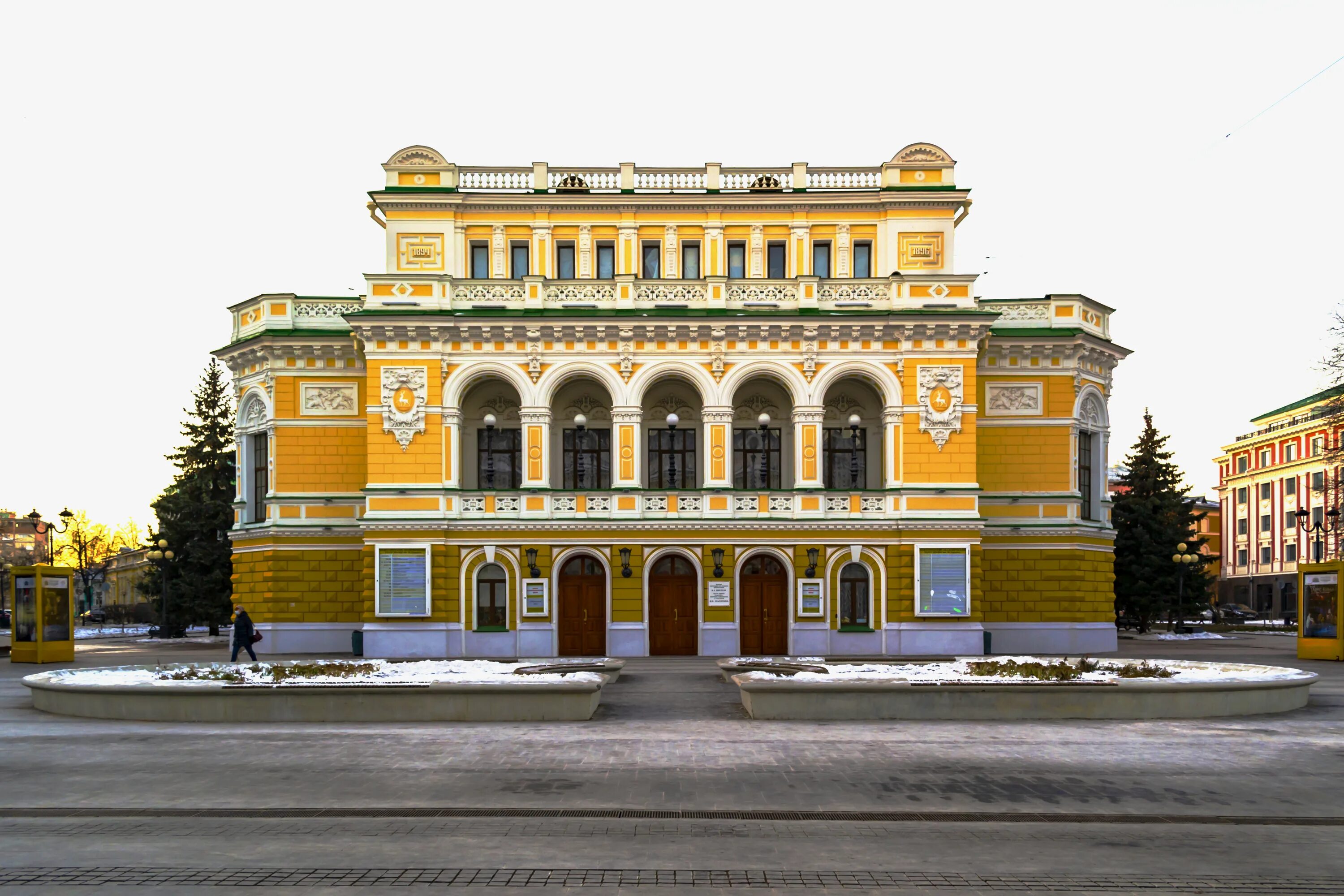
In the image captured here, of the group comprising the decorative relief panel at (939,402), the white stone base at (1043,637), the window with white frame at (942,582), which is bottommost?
the white stone base at (1043,637)

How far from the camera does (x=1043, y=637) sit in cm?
4172

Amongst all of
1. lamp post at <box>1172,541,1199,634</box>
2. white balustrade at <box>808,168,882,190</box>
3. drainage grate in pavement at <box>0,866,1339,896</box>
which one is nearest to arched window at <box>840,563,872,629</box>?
white balustrade at <box>808,168,882,190</box>

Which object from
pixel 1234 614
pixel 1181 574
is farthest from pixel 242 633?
pixel 1234 614

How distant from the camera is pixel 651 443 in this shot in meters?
41.7

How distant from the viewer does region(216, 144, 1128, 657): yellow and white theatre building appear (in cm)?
3909

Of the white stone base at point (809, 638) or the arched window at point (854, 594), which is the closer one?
the white stone base at point (809, 638)

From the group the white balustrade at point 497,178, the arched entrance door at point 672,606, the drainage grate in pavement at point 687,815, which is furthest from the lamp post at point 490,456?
the drainage grate in pavement at point 687,815

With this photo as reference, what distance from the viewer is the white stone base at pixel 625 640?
128 feet

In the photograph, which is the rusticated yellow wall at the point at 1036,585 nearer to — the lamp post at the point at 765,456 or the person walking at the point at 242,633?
the lamp post at the point at 765,456

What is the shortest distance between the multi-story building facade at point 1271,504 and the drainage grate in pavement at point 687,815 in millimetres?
85361

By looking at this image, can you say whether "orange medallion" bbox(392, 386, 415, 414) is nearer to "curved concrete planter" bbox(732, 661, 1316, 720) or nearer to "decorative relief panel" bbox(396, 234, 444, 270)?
"decorative relief panel" bbox(396, 234, 444, 270)

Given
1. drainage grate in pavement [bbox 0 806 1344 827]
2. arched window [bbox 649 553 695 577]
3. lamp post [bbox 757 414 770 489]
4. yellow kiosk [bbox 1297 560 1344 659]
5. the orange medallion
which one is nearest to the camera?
drainage grate in pavement [bbox 0 806 1344 827]

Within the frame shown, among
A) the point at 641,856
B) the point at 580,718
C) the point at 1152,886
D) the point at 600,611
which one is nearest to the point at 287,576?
the point at 600,611

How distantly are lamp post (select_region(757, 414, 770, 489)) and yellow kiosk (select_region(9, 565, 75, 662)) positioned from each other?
72.9 ft
